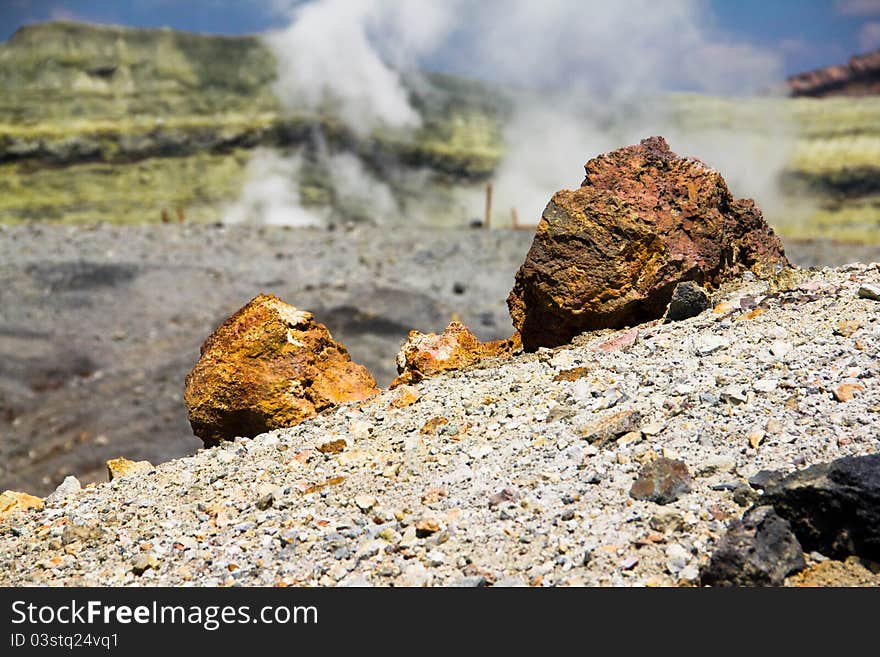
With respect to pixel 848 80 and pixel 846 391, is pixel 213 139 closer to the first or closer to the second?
pixel 846 391

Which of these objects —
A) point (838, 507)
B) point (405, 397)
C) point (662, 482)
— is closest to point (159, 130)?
point (405, 397)

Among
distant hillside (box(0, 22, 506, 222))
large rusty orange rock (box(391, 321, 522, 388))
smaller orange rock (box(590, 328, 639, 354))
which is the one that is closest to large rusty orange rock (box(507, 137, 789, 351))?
smaller orange rock (box(590, 328, 639, 354))

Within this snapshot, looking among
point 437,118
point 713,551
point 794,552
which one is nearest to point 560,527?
point 713,551

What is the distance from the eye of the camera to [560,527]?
13.6 ft

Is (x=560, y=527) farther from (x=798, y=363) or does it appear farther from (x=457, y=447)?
(x=798, y=363)

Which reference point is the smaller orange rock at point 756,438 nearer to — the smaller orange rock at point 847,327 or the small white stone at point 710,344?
the small white stone at point 710,344

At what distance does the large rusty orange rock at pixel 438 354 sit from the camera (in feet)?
21.6

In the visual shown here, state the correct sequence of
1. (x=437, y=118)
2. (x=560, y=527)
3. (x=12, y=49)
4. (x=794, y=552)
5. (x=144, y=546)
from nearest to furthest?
(x=794, y=552) < (x=560, y=527) < (x=144, y=546) < (x=12, y=49) < (x=437, y=118)

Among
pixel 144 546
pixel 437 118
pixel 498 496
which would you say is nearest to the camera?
pixel 498 496

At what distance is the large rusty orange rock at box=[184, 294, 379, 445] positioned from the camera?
20.6 ft

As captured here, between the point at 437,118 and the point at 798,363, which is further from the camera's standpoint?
the point at 437,118

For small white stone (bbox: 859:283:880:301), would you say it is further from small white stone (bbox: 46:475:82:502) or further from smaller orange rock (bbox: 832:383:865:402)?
small white stone (bbox: 46:475:82:502)

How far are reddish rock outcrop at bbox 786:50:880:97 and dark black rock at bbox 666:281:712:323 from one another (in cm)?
6566

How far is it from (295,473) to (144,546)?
2.85 ft
